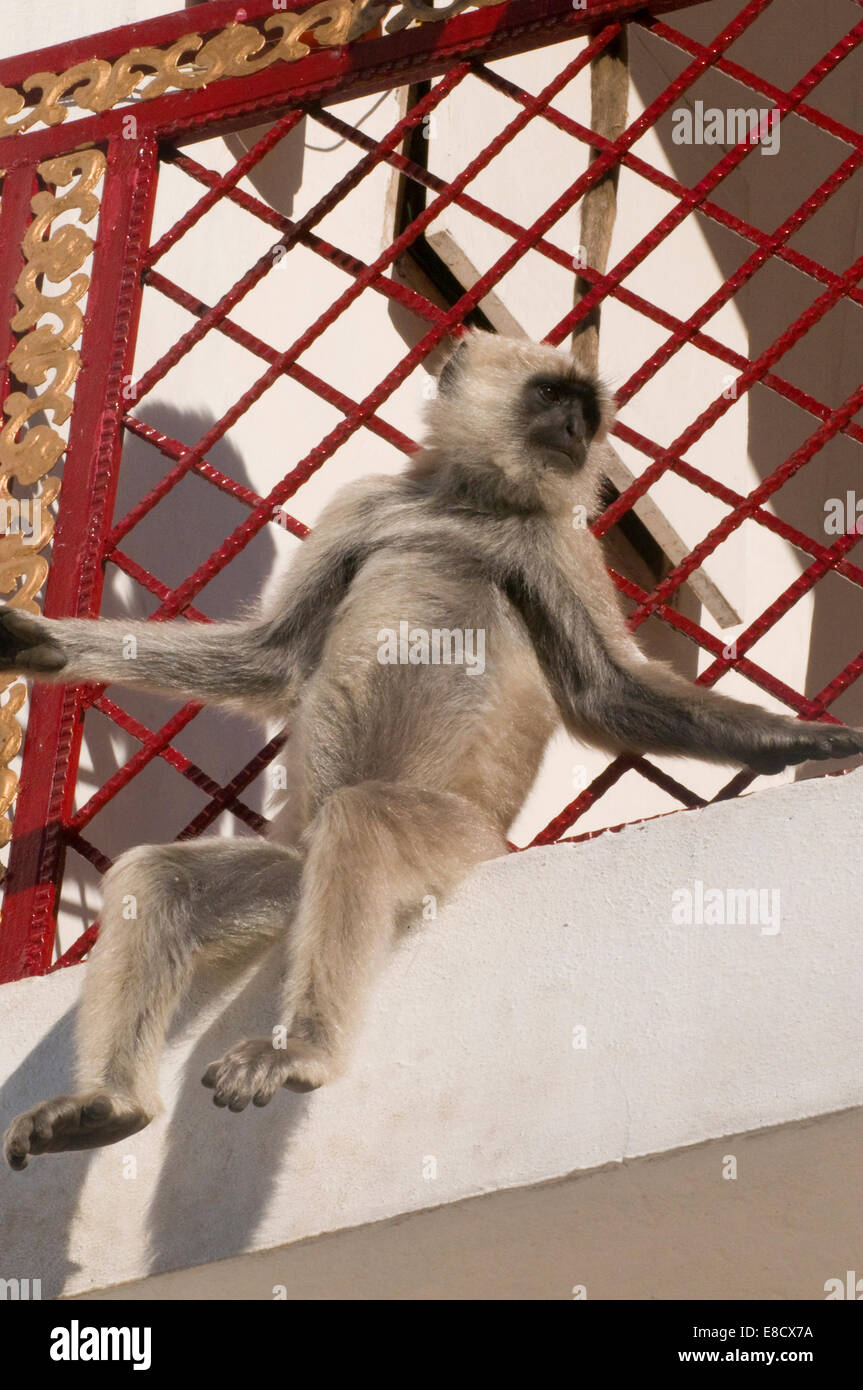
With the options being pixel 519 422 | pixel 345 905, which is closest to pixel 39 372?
pixel 519 422

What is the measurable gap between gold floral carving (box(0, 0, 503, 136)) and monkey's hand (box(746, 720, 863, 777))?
179 cm

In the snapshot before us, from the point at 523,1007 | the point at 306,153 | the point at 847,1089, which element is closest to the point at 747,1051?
the point at 847,1089

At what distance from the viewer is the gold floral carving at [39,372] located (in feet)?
12.5

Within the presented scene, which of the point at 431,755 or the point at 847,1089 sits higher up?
the point at 431,755

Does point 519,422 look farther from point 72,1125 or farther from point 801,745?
point 72,1125

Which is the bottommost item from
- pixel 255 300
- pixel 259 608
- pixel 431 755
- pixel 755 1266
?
Answer: pixel 755 1266

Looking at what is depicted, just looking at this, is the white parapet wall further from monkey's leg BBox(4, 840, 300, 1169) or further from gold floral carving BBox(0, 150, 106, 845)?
gold floral carving BBox(0, 150, 106, 845)

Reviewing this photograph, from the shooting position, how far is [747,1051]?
9.19ft

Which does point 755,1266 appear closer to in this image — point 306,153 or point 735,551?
point 306,153

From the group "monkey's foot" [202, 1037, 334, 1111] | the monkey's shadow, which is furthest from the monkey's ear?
"monkey's foot" [202, 1037, 334, 1111]

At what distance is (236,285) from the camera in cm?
402

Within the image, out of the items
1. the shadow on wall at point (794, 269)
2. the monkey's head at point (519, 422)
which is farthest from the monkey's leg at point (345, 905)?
the shadow on wall at point (794, 269)

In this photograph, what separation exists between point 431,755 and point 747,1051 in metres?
0.80

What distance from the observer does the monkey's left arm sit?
321 centimetres
